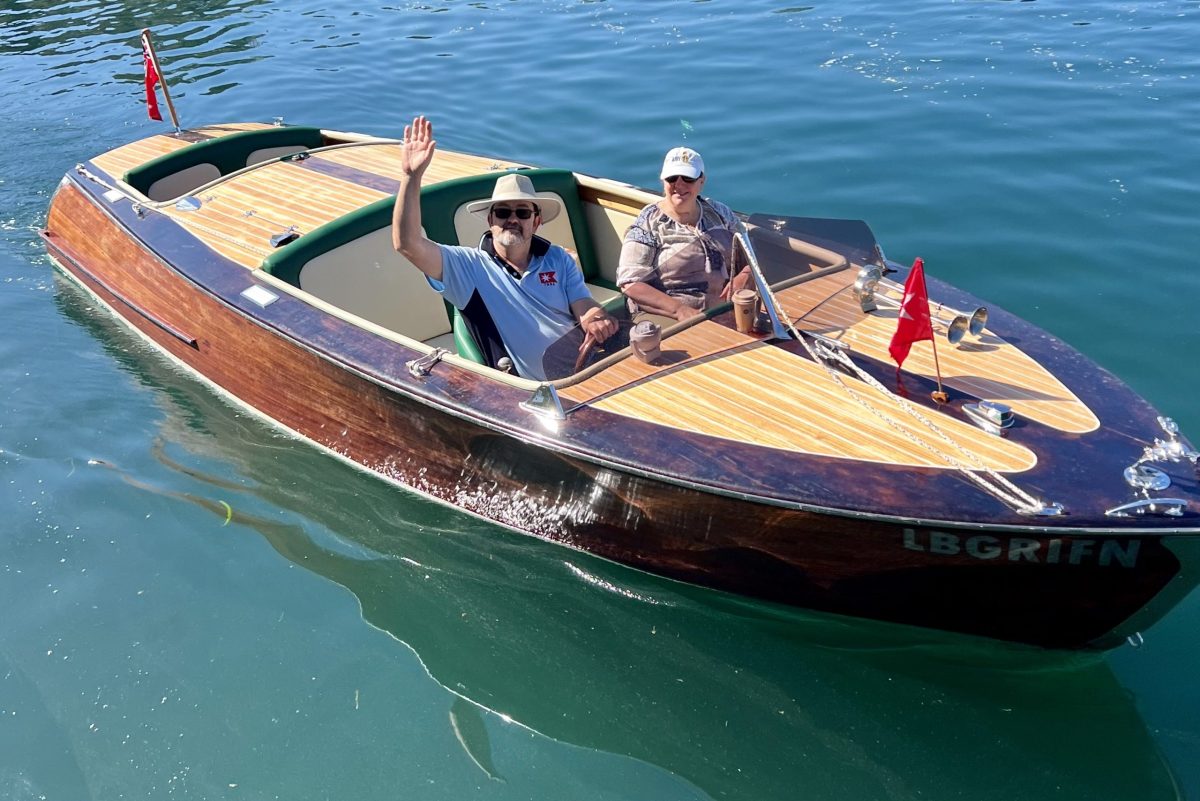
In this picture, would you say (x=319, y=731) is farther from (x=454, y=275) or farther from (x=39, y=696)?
(x=454, y=275)

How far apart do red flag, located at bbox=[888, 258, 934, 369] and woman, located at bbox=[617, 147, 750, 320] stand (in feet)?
4.23

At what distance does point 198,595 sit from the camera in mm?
4664

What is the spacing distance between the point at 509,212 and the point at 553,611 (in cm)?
193

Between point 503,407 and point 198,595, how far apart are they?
70.2 inches

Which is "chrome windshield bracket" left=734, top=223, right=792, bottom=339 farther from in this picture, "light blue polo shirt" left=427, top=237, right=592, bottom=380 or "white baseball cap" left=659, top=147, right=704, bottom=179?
"light blue polo shirt" left=427, top=237, right=592, bottom=380

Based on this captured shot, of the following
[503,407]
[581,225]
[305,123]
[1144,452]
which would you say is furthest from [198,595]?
[305,123]

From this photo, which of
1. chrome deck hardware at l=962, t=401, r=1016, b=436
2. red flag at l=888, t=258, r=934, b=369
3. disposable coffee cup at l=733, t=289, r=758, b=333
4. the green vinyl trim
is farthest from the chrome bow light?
the green vinyl trim

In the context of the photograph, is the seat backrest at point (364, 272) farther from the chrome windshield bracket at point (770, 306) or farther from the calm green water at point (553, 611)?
the chrome windshield bracket at point (770, 306)

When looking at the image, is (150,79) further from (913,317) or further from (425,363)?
(913,317)

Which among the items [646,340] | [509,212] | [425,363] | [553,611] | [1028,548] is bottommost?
[553,611]

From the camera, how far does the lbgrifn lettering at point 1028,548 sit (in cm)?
346

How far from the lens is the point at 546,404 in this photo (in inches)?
169

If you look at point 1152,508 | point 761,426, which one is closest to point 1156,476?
point 1152,508

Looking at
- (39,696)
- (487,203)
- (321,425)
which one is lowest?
(39,696)
